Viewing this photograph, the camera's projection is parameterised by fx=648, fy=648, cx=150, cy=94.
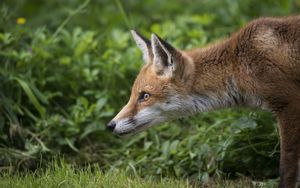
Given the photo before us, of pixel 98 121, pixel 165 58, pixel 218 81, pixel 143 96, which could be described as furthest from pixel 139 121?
pixel 98 121

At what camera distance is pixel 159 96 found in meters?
7.26

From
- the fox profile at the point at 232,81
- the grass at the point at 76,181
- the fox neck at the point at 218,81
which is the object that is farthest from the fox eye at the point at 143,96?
the grass at the point at 76,181

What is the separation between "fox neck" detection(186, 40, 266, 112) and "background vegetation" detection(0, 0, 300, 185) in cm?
61

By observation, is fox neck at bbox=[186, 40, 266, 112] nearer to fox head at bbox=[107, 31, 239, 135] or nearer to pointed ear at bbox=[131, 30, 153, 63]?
fox head at bbox=[107, 31, 239, 135]

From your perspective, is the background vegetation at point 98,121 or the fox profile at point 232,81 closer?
the fox profile at point 232,81

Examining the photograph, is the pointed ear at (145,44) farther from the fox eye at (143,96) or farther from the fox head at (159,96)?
the fox eye at (143,96)

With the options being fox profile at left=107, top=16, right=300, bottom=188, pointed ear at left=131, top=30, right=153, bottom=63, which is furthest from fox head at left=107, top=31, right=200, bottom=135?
pointed ear at left=131, top=30, right=153, bottom=63

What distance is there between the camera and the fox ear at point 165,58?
7109mm

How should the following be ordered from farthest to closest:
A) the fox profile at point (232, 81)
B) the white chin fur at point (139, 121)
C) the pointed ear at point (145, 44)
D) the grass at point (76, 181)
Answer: the pointed ear at point (145, 44) < the white chin fur at point (139, 121) < the fox profile at point (232, 81) < the grass at point (76, 181)

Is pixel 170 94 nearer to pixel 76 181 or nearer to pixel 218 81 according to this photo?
pixel 218 81

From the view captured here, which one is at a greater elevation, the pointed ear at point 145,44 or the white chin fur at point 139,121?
the pointed ear at point 145,44

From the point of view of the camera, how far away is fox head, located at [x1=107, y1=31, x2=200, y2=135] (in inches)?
285

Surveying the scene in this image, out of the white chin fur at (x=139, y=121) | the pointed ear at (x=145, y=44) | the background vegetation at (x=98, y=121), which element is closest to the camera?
the white chin fur at (x=139, y=121)

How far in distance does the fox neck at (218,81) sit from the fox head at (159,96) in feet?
0.34
